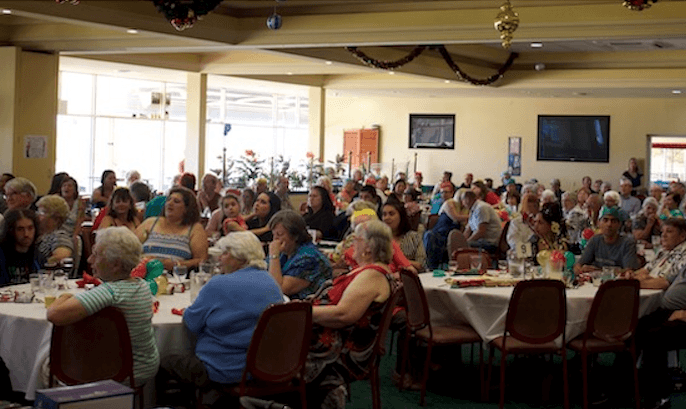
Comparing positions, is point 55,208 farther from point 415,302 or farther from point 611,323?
point 611,323

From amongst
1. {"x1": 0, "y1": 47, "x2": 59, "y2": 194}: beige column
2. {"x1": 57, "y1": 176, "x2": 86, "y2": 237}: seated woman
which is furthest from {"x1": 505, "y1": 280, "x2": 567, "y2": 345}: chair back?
{"x1": 0, "y1": 47, "x2": 59, "y2": 194}: beige column

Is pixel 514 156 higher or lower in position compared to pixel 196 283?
higher

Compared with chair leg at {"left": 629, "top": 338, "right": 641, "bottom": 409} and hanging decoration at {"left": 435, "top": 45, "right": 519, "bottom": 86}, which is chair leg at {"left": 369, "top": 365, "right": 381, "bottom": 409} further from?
hanging decoration at {"left": 435, "top": 45, "right": 519, "bottom": 86}

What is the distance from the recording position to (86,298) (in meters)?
4.88

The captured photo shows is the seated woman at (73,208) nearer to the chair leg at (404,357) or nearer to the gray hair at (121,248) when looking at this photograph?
the chair leg at (404,357)

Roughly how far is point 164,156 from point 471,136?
288 inches

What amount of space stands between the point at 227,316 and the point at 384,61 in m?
10.4

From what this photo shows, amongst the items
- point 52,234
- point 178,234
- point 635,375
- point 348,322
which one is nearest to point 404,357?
point 635,375

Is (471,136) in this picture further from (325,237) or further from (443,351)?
(443,351)

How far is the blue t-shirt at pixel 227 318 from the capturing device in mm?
5207

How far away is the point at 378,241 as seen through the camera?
5992 mm

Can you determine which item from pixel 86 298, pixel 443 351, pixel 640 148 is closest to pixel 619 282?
pixel 443 351

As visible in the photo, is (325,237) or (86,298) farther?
(325,237)

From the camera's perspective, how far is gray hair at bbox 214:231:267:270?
211 inches
